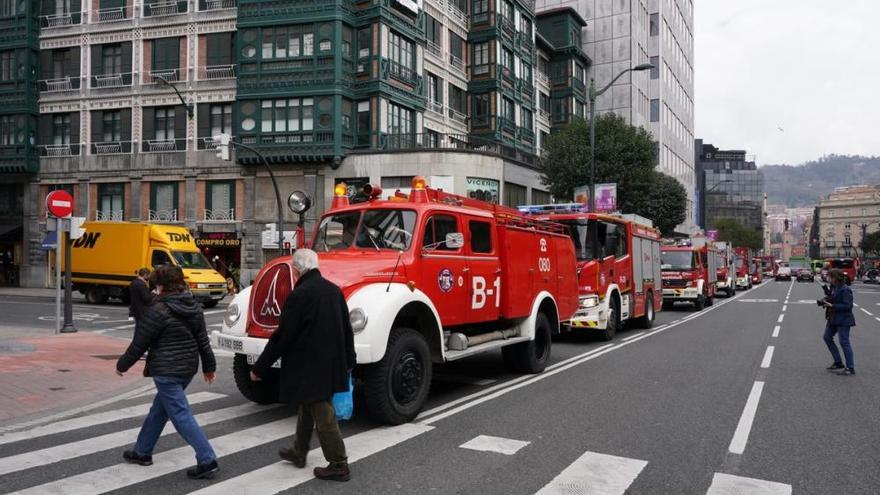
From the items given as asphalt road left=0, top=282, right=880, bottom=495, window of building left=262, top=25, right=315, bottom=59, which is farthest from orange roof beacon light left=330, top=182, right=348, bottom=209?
window of building left=262, top=25, right=315, bottom=59

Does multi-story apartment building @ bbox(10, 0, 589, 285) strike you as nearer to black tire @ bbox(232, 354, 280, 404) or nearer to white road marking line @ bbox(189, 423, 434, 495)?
black tire @ bbox(232, 354, 280, 404)

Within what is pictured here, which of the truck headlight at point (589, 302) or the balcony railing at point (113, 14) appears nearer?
the truck headlight at point (589, 302)

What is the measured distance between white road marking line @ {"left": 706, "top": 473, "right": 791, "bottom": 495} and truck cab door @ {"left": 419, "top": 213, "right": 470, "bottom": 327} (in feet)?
11.0

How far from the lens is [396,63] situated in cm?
3191

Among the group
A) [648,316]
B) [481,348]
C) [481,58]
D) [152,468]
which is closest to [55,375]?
[152,468]

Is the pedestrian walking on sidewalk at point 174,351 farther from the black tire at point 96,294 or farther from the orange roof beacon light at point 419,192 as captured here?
the black tire at point 96,294

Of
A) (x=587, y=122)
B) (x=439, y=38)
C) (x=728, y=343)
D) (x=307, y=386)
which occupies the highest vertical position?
(x=439, y=38)

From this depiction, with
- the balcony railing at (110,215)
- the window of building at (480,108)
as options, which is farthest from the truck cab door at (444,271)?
the window of building at (480,108)

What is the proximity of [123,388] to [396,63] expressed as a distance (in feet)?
84.7

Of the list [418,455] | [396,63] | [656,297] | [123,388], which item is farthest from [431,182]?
[418,455]

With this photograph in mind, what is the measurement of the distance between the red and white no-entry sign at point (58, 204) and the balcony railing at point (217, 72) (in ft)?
64.8

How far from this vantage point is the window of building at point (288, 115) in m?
30.9

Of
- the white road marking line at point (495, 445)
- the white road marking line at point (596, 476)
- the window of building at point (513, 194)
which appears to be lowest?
the white road marking line at point (596, 476)

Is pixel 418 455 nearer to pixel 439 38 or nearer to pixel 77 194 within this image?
pixel 439 38
